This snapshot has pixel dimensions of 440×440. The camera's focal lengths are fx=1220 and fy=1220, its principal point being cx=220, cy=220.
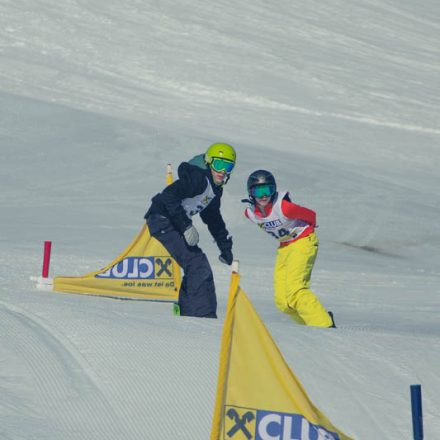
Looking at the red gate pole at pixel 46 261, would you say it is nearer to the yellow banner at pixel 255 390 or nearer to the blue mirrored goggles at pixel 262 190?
the blue mirrored goggles at pixel 262 190

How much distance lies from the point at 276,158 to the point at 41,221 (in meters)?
A: 5.17

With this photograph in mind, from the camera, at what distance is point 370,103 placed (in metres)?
23.7

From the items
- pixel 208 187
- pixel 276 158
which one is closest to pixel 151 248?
pixel 208 187

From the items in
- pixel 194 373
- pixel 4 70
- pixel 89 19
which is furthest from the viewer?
pixel 89 19

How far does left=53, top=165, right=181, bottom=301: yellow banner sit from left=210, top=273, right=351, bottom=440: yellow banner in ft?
16.6

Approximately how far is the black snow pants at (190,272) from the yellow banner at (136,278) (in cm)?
70

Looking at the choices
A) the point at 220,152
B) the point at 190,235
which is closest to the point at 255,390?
the point at 190,235

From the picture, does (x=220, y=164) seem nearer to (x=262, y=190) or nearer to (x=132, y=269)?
(x=262, y=190)

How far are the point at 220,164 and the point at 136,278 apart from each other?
153cm

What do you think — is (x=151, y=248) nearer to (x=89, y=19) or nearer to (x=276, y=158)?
(x=276, y=158)

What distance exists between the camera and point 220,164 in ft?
28.7

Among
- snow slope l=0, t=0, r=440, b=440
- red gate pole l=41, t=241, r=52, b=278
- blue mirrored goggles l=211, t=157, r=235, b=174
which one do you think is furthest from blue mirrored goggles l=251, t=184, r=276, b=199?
red gate pole l=41, t=241, r=52, b=278

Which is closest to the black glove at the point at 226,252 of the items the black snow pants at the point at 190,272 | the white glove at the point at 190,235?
the black snow pants at the point at 190,272

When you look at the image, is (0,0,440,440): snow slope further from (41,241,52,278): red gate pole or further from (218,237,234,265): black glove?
(218,237,234,265): black glove
